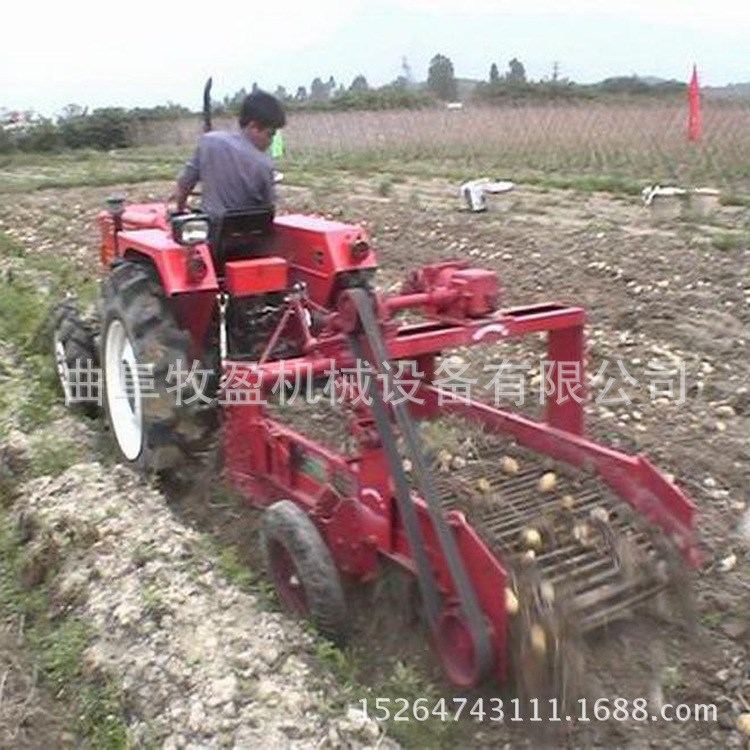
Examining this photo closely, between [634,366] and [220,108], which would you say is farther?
[220,108]

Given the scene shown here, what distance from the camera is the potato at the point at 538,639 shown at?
2971 mm

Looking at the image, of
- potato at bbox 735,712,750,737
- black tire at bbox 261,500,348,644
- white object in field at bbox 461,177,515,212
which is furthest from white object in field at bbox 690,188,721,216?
potato at bbox 735,712,750,737

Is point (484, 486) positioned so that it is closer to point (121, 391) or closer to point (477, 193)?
point (121, 391)

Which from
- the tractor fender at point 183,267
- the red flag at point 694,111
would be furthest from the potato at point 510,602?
the red flag at point 694,111

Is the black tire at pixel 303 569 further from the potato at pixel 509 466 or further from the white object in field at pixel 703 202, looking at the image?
the white object in field at pixel 703 202

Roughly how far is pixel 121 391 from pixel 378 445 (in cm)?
204

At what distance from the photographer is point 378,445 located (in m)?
3.63

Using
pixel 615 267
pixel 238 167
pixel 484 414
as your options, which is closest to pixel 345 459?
pixel 484 414

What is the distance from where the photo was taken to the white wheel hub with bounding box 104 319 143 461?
5.04 meters

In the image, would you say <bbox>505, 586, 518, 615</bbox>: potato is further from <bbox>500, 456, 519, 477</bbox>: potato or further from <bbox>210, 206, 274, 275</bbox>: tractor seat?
<bbox>210, 206, 274, 275</bbox>: tractor seat

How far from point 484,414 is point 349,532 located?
0.99 metres

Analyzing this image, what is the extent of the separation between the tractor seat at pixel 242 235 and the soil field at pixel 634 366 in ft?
3.66

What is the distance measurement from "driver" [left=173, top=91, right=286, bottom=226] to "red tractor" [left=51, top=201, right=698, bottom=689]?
9 centimetres

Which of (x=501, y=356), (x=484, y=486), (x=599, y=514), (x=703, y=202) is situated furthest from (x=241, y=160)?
(x=703, y=202)
